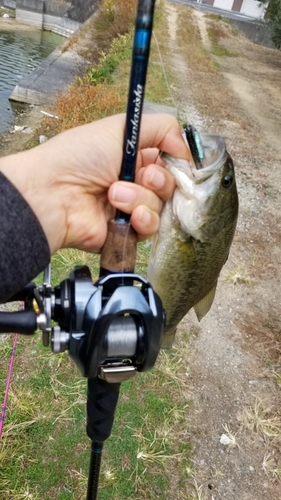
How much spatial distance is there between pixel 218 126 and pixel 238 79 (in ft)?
21.1

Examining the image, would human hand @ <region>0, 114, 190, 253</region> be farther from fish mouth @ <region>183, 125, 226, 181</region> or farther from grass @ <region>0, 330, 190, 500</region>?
grass @ <region>0, 330, 190, 500</region>

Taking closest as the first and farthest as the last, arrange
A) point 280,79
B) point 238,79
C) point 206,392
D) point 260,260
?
point 206,392 < point 260,260 < point 238,79 < point 280,79

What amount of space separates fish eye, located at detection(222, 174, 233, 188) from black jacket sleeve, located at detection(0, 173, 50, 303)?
0.77 m

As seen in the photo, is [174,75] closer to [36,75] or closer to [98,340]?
[36,75]

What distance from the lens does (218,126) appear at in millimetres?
9367

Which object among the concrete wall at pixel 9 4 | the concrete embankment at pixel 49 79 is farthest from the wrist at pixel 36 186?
the concrete wall at pixel 9 4

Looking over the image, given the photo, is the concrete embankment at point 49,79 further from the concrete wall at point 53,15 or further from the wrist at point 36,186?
the concrete wall at point 53,15

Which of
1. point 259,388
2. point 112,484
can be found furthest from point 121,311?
point 259,388

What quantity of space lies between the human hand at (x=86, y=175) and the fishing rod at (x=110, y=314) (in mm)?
247

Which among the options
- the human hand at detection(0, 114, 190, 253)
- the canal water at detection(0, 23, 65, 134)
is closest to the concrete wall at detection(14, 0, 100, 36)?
the canal water at detection(0, 23, 65, 134)

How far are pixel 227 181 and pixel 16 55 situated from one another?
16788 mm

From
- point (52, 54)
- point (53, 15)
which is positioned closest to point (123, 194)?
point (52, 54)

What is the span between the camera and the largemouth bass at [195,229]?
1.75 metres

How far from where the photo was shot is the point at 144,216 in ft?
4.99
